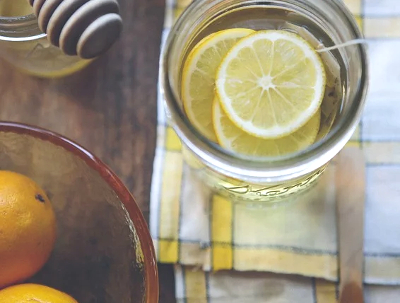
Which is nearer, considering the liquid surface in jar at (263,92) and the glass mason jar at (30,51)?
the liquid surface in jar at (263,92)

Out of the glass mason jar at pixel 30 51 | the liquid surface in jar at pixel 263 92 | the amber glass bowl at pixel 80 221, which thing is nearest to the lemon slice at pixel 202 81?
the liquid surface in jar at pixel 263 92

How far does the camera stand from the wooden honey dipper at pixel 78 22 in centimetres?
61

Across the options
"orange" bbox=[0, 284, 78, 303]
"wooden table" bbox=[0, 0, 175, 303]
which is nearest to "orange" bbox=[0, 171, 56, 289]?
"orange" bbox=[0, 284, 78, 303]

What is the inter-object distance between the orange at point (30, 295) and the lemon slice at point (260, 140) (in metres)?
0.20

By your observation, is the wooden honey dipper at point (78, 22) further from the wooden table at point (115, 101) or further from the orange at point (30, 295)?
the orange at point (30, 295)

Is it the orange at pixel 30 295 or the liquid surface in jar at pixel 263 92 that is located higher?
the liquid surface in jar at pixel 263 92

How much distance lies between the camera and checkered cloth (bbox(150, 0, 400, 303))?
609 mm

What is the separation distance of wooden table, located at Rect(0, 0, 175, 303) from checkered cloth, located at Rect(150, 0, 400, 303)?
0.04 m

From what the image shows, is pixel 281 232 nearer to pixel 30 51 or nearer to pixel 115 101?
pixel 115 101

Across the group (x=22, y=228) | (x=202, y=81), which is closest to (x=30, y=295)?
(x=22, y=228)

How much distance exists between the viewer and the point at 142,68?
68 centimetres

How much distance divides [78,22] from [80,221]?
20 cm

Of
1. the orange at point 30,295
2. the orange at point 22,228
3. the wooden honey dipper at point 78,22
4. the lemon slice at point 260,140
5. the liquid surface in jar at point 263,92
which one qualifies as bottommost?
the orange at point 30,295

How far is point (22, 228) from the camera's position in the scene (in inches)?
21.1
